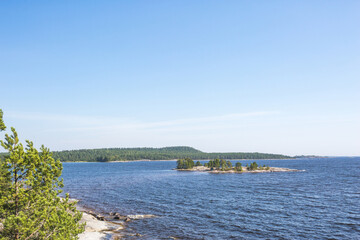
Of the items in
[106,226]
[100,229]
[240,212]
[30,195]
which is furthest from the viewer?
[240,212]

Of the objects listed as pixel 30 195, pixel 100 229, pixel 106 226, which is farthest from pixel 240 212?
pixel 30 195

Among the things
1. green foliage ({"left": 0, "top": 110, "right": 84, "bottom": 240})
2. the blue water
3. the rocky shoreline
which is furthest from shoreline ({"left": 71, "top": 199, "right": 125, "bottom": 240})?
green foliage ({"left": 0, "top": 110, "right": 84, "bottom": 240})

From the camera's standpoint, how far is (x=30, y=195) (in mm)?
19453

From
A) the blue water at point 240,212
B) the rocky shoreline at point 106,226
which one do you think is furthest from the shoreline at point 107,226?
the blue water at point 240,212

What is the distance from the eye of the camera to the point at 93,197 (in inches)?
3071

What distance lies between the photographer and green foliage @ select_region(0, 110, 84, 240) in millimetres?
18584

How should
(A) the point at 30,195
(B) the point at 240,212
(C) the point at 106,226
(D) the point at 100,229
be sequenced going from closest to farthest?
(A) the point at 30,195 → (D) the point at 100,229 → (C) the point at 106,226 → (B) the point at 240,212

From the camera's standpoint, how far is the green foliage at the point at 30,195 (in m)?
18.6

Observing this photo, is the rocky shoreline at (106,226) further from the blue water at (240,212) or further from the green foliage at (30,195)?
the green foliage at (30,195)

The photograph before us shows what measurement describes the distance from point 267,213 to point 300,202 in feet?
56.5

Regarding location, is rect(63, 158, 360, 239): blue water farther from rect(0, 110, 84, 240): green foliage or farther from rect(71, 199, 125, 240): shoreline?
rect(0, 110, 84, 240): green foliage

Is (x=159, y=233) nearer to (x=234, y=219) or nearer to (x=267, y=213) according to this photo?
(x=234, y=219)

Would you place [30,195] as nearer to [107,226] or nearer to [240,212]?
[107,226]

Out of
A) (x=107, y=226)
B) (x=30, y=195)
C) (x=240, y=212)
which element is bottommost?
(x=107, y=226)
